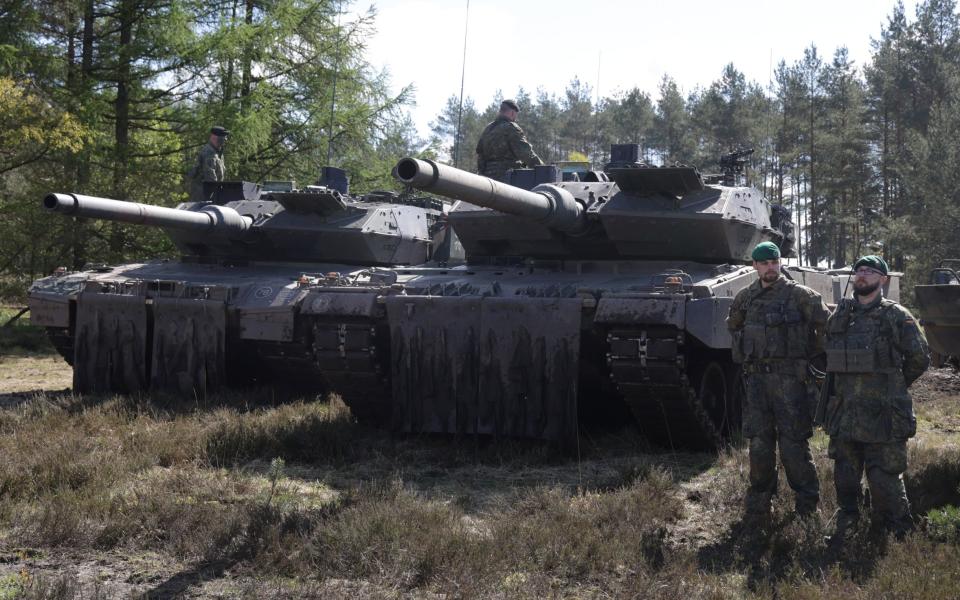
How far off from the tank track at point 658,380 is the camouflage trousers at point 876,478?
1.89m

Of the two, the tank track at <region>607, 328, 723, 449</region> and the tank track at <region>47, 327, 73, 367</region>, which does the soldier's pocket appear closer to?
the tank track at <region>607, 328, 723, 449</region>

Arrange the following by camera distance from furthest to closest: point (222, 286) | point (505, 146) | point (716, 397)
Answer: point (505, 146) < point (222, 286) < point (716, 397)

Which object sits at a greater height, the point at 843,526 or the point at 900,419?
the point at 900,419

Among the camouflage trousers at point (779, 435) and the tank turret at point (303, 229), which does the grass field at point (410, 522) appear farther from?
the tank turret at point (303, 229)

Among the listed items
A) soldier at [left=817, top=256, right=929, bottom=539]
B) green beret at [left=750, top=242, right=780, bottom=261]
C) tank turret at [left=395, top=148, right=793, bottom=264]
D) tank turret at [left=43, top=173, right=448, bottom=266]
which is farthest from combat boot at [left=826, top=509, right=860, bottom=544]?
tank turret at [left=43, top=173, right=448, bottom=266]

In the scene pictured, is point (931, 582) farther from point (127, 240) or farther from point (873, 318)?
point (127, 240)

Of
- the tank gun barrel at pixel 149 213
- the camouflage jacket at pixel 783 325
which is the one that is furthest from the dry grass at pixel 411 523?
the tank gun barrel at pixel 149 213

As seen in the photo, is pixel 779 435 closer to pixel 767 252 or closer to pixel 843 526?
pixel 843 526

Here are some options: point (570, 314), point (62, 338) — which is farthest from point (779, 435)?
point (62, 338)

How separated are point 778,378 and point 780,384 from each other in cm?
4

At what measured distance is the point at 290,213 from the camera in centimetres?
1294

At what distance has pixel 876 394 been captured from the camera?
6066 mm

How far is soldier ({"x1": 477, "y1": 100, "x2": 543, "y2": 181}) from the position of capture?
466 inches

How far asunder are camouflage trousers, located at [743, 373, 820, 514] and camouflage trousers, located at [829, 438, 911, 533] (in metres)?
0.23
